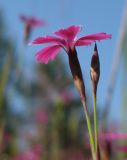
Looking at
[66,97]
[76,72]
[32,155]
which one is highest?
[76,72]

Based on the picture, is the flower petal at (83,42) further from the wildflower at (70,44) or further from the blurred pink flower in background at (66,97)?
the blurred pink flower in background at (66,97)

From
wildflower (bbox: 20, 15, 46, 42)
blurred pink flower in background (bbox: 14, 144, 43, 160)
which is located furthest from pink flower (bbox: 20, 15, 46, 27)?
blurred pink flower in background (bbox: 14, 144, 43, 160)

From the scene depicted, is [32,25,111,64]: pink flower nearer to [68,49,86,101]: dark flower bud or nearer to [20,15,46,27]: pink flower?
[68,49,86,101]: dark flower bud

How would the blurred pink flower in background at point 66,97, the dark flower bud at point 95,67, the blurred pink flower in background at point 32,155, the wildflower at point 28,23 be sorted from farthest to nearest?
the blurred pink flower in background at point 66,97 → the blurred pink flower in background at point 32,155 → the wildflower at point 28,23 → the dark flower bud at point 95,67

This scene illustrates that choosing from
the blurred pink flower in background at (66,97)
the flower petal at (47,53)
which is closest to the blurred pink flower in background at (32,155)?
the blurred pink flower in background at (66,97)

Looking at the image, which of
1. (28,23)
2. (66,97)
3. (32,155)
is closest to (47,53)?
(28,23)

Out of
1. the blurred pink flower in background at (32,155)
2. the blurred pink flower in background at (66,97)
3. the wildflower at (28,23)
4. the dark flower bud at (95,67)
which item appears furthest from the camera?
the blurred pink flower in background at (66,97)

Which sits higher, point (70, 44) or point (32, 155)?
point (70, 44)

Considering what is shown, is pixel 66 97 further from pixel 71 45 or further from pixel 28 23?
pixel 71 45
